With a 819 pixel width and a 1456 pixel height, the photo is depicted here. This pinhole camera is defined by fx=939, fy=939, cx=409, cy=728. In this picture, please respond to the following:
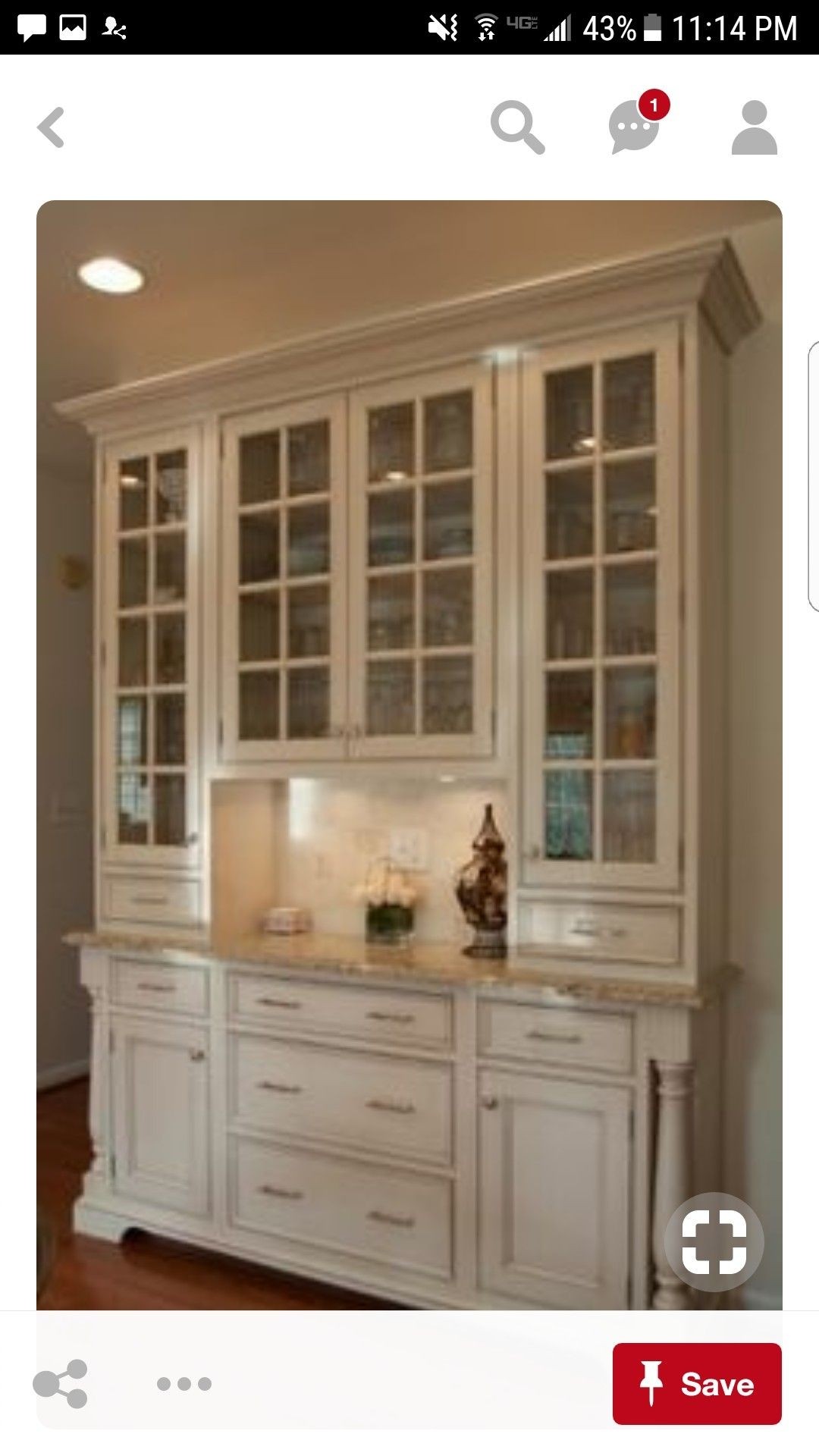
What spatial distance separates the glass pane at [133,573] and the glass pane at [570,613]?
40.4 inches

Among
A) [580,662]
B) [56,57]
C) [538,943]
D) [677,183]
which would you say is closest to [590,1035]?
[538,943]

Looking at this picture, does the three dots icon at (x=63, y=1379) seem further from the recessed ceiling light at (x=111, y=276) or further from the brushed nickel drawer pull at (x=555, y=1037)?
the recessed ceiling light at (x=111, y=276)

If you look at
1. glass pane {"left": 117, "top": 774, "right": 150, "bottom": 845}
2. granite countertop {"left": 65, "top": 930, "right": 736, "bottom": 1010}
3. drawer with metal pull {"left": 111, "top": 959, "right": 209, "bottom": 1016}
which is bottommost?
drawer with metal pull {"left": 111, "top": 959, "right": 209, "bottom": 1016}

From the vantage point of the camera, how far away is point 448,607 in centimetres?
187

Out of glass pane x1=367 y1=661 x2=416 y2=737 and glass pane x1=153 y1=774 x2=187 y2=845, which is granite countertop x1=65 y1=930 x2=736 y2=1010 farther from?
glass pane x1=367 y1=661 x2=416 y2=737

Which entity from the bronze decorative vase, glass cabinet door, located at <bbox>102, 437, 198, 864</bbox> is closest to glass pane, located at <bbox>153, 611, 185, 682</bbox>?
glass cabinet door, located at <bbox>102, 437, 198, 864</bbox>

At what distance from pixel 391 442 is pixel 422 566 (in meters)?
0.28

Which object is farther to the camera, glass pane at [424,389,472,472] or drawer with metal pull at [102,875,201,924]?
drawer with metal pull at [102,875,201,924]

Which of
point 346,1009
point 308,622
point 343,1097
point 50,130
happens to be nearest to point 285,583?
point 308,622

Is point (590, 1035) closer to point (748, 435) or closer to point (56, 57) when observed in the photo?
point (748, 435)

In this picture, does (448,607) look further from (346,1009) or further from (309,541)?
(346,1009)

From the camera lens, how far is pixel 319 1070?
1.90 meters
